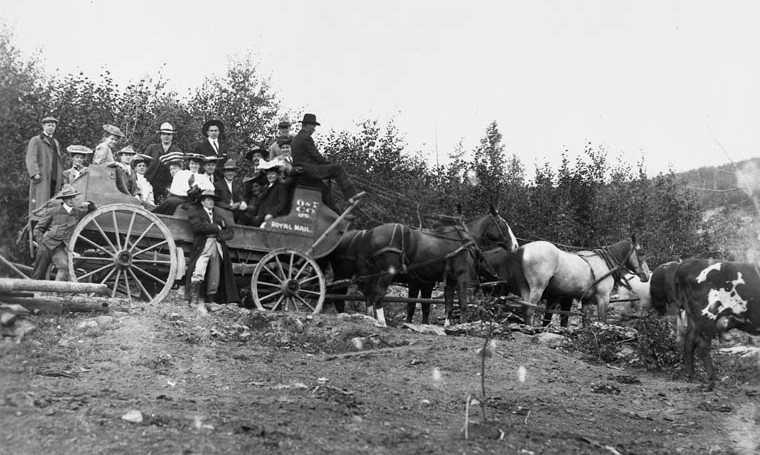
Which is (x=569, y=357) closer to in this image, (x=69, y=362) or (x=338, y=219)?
(x=338, y=219)

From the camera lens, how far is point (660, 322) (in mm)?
12117

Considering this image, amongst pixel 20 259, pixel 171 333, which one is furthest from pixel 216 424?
pixel 20 259

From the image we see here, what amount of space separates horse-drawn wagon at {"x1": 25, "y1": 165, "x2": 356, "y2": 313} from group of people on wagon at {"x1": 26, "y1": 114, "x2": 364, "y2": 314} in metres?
0.21

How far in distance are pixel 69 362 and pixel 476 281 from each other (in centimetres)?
765

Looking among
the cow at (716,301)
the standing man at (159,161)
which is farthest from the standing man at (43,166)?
the cow at (716,301)

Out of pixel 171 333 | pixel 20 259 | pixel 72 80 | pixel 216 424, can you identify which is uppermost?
pixel 72 80

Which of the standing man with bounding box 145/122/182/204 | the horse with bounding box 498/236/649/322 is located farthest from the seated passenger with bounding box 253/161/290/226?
the horse with bounding box 498/236/649/322

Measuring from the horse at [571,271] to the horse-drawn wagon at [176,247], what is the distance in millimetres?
4041

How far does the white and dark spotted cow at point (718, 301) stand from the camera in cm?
1021

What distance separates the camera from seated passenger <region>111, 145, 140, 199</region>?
37.8 feet

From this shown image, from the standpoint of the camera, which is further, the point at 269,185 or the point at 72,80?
the point at 72,80

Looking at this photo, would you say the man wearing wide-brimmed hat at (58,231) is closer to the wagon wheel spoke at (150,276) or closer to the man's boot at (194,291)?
the wagon wheel spoke at (150,276)

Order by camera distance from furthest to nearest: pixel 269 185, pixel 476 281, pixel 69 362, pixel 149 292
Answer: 1. pixel 476 281
2. pixel 269 185
3. pixel 149 292
4. pixel 69 362

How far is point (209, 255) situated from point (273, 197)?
1.61 meters
